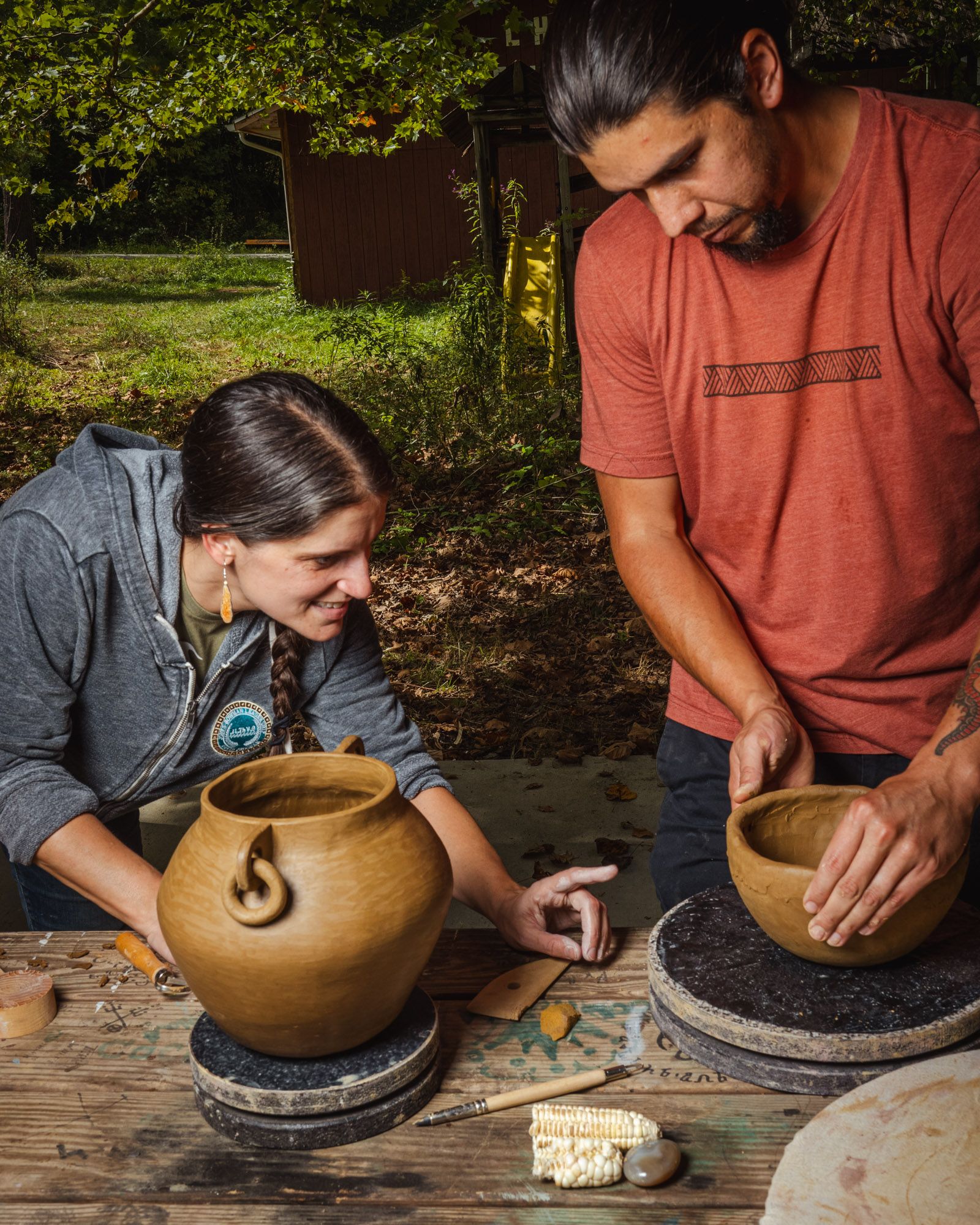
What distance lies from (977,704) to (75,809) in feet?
4.84

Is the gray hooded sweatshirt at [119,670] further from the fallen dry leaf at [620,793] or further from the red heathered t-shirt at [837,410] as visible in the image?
the fallen dry leaf at [620,793]

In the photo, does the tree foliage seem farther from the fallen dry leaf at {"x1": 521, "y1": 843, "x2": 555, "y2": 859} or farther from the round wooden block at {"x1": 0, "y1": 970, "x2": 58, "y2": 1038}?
the round wooden block at {"x1": 0, "y1": 970, "x2": 58, "y2": 1038}

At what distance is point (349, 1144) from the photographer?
1396 mm

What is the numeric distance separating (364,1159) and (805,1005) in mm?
589

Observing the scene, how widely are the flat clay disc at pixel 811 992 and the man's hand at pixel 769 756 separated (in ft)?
0.82

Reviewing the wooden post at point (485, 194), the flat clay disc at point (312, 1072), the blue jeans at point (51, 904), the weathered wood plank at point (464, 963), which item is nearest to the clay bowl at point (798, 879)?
the weathered wood plank at point (464, 963)

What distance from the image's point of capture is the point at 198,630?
224 cm

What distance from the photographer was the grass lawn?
206 inches

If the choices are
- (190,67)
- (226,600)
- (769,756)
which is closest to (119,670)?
(226,600)

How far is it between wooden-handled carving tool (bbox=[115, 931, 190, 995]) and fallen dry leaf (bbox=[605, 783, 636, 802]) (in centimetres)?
263

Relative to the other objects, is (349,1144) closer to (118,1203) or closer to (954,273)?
(118,1203)

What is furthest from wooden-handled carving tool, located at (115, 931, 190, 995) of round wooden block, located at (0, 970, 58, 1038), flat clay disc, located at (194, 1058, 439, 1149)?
flat clay disc, located at (194, 1058, 439, 1149)

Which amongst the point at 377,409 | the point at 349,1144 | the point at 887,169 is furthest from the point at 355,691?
the point at 377,409

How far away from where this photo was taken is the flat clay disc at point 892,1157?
1145mm
